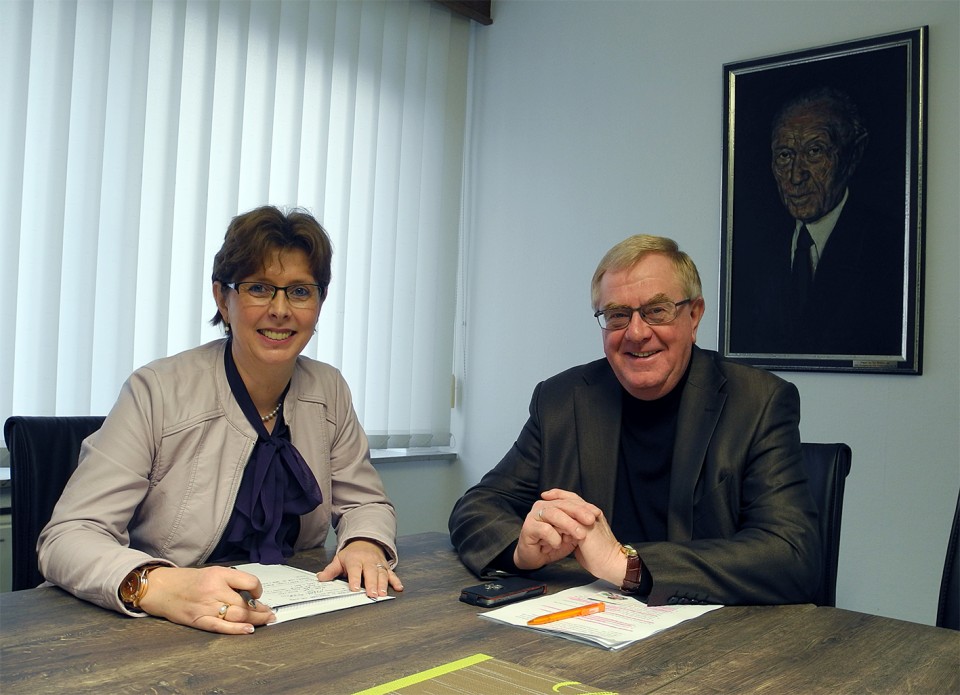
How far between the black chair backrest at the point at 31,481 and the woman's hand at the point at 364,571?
0.65m

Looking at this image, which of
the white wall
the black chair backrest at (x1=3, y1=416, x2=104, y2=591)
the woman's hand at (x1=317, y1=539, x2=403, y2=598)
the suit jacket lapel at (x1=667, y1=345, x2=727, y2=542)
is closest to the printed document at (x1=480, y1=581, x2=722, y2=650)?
the woman's hand at (x1=317, y1=539, x2=403, y2=598)

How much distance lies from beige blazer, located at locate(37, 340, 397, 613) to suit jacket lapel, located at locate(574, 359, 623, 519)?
47cm

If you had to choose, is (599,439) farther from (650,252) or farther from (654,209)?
(654,209)

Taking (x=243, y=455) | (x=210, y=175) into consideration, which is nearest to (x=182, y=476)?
(x=243, y=455)

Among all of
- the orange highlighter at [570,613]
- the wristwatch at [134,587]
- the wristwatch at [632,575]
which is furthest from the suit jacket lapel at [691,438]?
the wristwatch at [134,587]

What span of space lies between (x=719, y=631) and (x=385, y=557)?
70 cm

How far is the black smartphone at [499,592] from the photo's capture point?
57.4 inches

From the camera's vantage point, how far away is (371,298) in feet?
12.5

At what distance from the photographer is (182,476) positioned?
5.85ft

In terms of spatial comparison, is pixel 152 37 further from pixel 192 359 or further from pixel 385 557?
pixel 385 557

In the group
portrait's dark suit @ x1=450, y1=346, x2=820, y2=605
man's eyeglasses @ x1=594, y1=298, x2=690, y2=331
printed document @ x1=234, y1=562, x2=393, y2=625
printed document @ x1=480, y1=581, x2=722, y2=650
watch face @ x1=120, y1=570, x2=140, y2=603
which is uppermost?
man's eyeglasses @ x1=594, y1=298, x2=690, y2=331

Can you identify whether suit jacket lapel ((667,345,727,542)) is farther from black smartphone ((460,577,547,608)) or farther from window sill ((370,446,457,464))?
window sill ((370,446,457,464))

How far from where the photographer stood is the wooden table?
3.52 ft

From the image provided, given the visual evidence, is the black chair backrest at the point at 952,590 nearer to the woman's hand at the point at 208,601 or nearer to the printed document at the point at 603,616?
the printed document at the point at 603,616
